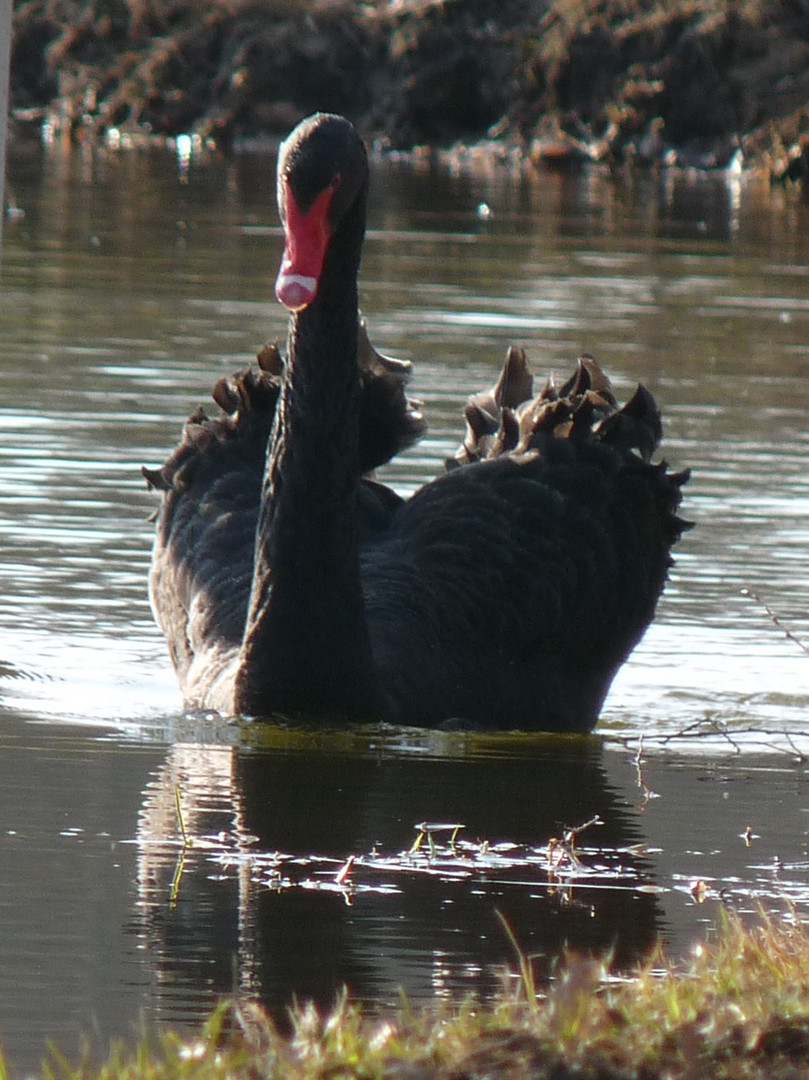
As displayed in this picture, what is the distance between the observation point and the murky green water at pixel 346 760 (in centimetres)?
455

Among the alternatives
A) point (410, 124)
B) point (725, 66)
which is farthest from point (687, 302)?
point (410, 124)

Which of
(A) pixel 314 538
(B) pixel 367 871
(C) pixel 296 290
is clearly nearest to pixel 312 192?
(C) pixel 296 290

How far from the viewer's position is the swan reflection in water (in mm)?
4402

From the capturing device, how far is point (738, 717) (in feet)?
23.6

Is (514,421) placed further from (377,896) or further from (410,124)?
(410,124)

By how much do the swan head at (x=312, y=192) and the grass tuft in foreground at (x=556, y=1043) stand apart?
289 cm

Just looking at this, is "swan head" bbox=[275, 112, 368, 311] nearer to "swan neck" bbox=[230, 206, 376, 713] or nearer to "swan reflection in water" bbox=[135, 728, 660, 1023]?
"swan neck" bbox=[230, 206, 376, 713]

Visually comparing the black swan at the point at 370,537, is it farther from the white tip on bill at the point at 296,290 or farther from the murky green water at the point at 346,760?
the murky green water at the point at 346,760

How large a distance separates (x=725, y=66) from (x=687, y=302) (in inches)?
1020

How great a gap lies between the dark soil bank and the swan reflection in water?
107 feet

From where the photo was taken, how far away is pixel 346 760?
249 inches

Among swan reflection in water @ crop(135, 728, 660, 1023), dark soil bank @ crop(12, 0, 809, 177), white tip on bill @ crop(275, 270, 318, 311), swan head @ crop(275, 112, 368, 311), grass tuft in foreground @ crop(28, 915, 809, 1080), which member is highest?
dark soil bank @ crop(12, 0, 809, 177)

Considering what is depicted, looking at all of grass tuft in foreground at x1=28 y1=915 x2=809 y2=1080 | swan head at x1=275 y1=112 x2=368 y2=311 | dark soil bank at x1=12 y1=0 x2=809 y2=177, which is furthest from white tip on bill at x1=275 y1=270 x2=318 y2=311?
dark soil bank at x1=12 y1=0 x2=809 y2=177

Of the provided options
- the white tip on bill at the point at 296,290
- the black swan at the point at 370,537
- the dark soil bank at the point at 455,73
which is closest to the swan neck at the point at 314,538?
the black swan at the point at 370,537
